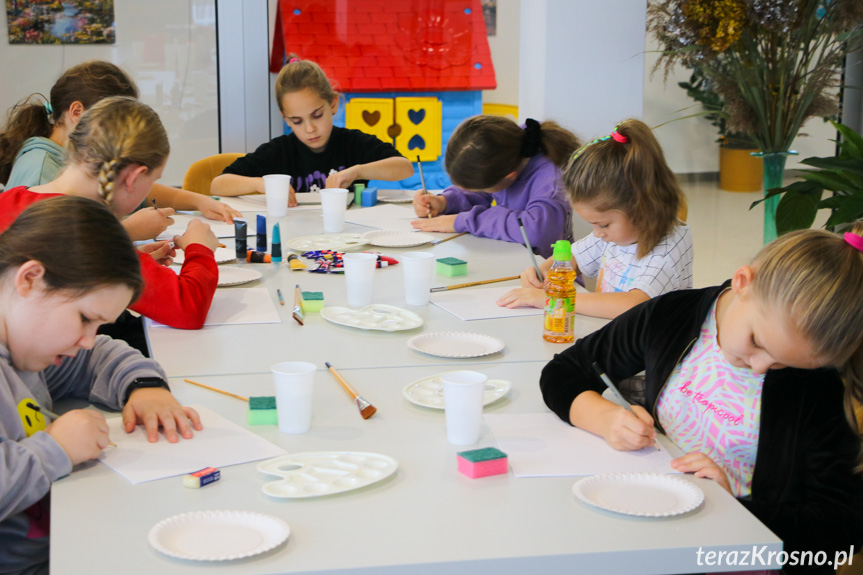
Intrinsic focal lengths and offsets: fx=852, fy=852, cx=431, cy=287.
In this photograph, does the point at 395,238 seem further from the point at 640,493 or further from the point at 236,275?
the point at 640,493

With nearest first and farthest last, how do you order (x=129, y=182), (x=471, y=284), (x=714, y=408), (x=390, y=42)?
(x=714, y=408) → (x=129, y=182) → (x=471, y=284) → (x=390, y=42)

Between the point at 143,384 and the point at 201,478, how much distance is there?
32 centimetres

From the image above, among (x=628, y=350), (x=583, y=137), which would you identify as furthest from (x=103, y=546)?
(x=583, y=137)

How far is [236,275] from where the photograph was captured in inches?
87.7

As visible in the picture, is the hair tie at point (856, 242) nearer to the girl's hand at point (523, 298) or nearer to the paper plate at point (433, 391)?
the paper plate at point (433, 391)

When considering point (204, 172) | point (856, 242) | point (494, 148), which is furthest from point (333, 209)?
point (856, 242)

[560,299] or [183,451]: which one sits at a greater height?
[560,299]

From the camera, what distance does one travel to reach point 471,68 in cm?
496

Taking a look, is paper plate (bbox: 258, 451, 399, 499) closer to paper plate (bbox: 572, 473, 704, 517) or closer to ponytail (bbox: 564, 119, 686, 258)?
paper plate (bbox: 572, 473, 704, 517)

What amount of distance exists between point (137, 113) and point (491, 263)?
40.3 inches

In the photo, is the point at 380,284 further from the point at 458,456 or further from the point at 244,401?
the point at 458,456

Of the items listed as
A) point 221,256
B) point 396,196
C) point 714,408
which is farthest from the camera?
point 396,196

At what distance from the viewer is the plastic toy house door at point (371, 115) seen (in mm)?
4758

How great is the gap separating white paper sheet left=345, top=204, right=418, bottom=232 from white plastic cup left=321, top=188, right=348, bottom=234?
16 centimetres
